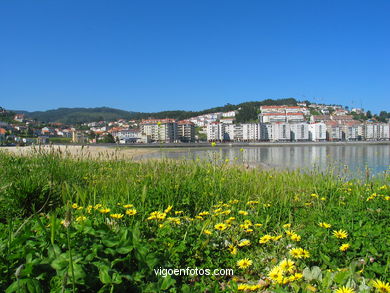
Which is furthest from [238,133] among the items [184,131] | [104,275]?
[104,275]

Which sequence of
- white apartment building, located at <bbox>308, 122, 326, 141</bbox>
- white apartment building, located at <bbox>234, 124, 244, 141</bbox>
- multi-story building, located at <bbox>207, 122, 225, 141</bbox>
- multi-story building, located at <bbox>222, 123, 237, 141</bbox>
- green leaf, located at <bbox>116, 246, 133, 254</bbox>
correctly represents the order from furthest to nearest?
multi-story building, located at <bbox>222, 123, 237, 141</bbox>
white apartment building, located at <bbox>234, 124, 244, 141</bbox>
multi-story building, located at <bbox>207, 122, 225, 141</bbox>
white apartment building, located at <bbox>308, 122, 326, 141</bbox>
green leaf, located at <bbox>116, 246, 133, 254</bbox>

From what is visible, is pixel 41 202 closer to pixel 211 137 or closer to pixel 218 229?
pixel 218 229

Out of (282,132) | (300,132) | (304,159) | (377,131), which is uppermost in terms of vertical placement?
(282,132)

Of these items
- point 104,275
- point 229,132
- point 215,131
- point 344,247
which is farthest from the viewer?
point 229,132

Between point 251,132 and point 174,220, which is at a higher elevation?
point 251,132

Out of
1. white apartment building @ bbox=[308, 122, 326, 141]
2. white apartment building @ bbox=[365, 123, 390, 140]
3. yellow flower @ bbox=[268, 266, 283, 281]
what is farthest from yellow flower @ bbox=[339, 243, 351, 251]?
white apartment building @ bbox=[365, 123, 390, 140]

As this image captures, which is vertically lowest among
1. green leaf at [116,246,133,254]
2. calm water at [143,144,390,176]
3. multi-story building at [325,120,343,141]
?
calm water at [143,144,390,176]

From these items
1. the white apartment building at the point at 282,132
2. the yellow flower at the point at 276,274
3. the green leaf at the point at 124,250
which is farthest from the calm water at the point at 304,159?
the white apartment building at the point at 282,132

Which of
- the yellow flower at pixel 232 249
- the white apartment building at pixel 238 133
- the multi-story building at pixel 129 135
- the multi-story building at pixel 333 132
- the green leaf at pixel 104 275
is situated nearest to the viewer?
the green leaf at pixel 104 275

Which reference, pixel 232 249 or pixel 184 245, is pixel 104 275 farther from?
pixel 232 249

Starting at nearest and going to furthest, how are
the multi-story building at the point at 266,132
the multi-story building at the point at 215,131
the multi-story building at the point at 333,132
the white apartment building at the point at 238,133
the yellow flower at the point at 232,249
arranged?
the yellow flower at the point at 232,249
the multi-story building at the point at 333,132
the multi-story building at the point at 266,132
the multi-story building at the point at 215,131
the white apartment building at the point at 238,133

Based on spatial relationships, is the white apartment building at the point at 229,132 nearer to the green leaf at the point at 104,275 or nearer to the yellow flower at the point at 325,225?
the yellow flower at the point at 325,225

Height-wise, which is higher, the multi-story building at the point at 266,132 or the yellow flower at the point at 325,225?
the multi-story building at the point at 266,132

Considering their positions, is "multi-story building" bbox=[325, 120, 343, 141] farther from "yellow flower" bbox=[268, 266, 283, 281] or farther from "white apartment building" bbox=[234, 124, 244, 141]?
"yellow flower" bbox=[268, 266, 283, 281]
